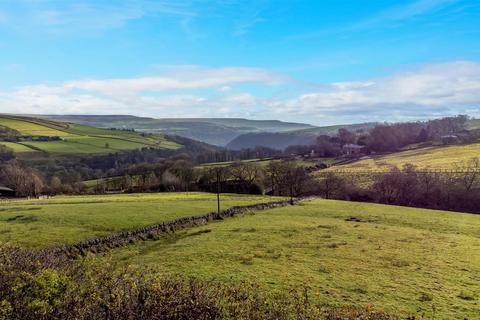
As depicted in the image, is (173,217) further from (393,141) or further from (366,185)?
(393,141)

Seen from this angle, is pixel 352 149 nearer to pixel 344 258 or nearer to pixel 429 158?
pixel 429 158

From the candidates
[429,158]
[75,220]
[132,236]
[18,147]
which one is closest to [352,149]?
[429,158]

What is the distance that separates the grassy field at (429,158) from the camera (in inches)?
5028

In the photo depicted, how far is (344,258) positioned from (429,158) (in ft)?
421

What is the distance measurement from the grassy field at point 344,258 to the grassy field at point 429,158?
8567 cm

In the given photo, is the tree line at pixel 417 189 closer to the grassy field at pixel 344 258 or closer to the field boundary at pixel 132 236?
the grassy field at pixel 344 258

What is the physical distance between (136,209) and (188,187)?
195 feet

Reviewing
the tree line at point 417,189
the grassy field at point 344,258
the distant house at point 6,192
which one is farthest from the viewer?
the distant house at point 6,192

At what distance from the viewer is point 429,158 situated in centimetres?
14175

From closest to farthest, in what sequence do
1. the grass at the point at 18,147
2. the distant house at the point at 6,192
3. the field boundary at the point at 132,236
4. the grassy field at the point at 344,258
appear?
the grassy field at the point at 344,258 < the field boundary at the point at 132,236 < the distant house at the point at 6,192 < the grass at the point at 18,147

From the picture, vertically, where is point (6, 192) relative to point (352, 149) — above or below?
below

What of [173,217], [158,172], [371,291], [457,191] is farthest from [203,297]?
[158,172]

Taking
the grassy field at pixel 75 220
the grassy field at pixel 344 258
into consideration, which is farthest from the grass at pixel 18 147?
the grassy field at pixel 344 258

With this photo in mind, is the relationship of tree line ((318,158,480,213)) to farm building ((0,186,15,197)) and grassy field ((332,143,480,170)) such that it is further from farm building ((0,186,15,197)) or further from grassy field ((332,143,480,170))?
farm building ((0,186,15,197))
